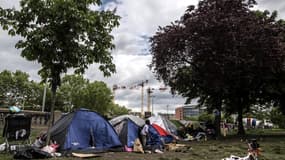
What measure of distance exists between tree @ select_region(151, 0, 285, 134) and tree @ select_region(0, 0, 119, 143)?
838 cm

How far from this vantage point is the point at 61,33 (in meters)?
7.56

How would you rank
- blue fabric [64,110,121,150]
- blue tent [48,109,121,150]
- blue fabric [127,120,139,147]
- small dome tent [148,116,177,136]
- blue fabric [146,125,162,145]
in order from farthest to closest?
small dome tent [148,116,177,136] → blue fabric [146,125,162,145] → blue fabric [127,120,139,147] → blue fabric [64,110,121,150] → blue tent [48,109,121,150]

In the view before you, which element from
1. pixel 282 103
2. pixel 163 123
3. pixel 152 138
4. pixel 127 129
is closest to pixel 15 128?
pixel 127 129

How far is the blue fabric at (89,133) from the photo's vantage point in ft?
29.4

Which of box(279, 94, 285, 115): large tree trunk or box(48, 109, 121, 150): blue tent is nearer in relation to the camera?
box(48, 109, 121, 150): blue tent

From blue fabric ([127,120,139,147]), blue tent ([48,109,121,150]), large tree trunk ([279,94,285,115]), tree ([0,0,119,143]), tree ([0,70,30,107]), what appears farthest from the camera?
tree ([0,70,30,107])

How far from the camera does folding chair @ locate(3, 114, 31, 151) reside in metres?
7.94

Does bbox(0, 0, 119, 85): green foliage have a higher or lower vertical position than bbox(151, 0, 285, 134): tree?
lower

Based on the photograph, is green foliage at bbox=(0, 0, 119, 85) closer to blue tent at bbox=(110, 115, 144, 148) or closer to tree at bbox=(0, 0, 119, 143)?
tree at bbox=(0, 0, 119, 143)

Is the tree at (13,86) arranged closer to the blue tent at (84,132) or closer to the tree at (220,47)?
the tree at (220,47)

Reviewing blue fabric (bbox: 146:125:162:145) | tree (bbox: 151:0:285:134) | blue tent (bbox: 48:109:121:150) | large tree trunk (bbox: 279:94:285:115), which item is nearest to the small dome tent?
tree (bbox: 151:0:285:134)

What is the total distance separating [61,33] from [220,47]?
32.7 feet

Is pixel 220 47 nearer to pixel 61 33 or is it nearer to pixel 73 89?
pixel 61 33

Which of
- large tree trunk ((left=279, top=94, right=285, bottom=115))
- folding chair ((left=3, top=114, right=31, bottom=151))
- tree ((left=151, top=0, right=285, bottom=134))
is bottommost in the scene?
folding chair ((left=3, top=114, right=31, bottom=151))
